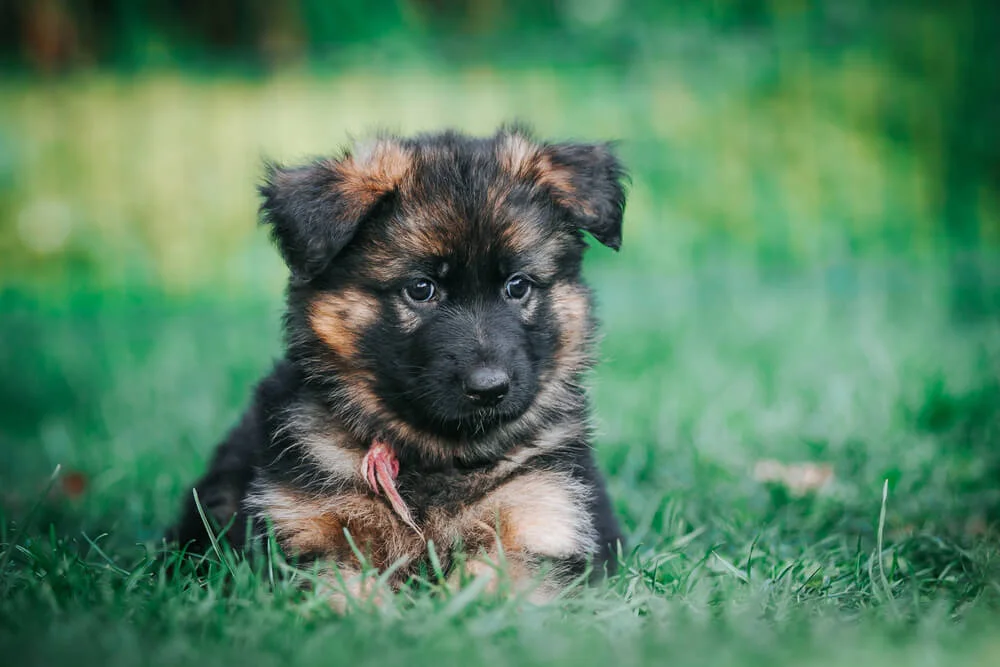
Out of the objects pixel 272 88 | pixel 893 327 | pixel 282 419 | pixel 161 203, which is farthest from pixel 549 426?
pixel 272 88

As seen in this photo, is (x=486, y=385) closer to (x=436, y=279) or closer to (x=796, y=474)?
(x=436, y=279)

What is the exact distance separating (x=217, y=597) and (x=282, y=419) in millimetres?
680

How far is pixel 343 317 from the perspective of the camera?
316 centimetres

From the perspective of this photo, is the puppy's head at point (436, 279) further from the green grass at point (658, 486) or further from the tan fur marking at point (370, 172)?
the green grass at point (658, 486)

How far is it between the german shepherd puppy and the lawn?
22cm

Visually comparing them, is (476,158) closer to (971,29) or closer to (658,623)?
(658,623)

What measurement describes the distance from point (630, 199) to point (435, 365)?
577 cm

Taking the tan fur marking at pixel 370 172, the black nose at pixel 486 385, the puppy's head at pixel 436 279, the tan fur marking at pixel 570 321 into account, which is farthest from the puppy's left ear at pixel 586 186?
the black nose at pixel 486 385

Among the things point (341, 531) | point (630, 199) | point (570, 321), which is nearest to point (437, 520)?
point (341, 531)

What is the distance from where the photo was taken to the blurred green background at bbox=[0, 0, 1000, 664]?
5465mm

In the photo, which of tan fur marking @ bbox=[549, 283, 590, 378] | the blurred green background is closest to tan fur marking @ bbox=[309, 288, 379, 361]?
tan fur marking @ bbox=[549, 283, 590, 378]

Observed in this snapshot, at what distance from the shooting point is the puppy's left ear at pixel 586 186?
3277 mm

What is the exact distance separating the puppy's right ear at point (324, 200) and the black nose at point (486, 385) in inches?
21.9

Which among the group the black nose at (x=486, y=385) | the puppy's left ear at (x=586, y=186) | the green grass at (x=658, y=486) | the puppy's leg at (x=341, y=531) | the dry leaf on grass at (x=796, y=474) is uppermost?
the puppy's left ear at (x=586, y=186)
